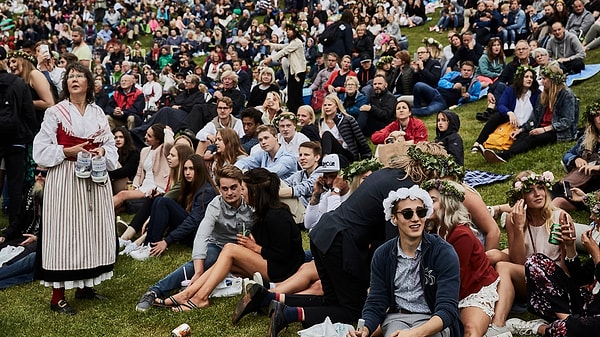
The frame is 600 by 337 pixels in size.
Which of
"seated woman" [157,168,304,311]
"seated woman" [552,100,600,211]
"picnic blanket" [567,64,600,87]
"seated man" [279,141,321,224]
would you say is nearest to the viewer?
"seated woman" [157,168,304,311]

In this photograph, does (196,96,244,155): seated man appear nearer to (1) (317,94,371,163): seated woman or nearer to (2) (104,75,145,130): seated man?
(1) (317,94,371,163): seated woman

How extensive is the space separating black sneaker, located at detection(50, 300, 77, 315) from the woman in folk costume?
0.20 metres

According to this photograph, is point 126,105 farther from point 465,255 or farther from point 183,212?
point 465,255

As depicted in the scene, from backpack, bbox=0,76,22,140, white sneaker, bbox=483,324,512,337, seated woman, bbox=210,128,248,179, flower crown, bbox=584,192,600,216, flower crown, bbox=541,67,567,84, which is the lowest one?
white sneaker, bbox=483,324,512,337

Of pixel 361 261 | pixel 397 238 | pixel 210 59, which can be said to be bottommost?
pixel 210 59

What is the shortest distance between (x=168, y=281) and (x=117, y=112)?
258 inches

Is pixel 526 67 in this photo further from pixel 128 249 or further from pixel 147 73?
pixel 147 73

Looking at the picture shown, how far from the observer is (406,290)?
436cm

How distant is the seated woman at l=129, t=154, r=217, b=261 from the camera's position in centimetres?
746

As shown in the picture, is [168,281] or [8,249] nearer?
[168,281]

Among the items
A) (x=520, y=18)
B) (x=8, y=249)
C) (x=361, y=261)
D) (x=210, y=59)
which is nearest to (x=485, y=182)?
(x=361, y=261)

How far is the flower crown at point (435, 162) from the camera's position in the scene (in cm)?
482

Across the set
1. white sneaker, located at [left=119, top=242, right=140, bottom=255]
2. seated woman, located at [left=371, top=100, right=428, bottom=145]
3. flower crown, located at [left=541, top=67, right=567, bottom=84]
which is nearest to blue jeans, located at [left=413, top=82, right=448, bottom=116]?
seated woman, located at [left=371, top=100, right=428, bottom=145]

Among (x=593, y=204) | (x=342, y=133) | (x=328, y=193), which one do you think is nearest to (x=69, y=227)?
(x=328, y=193)
